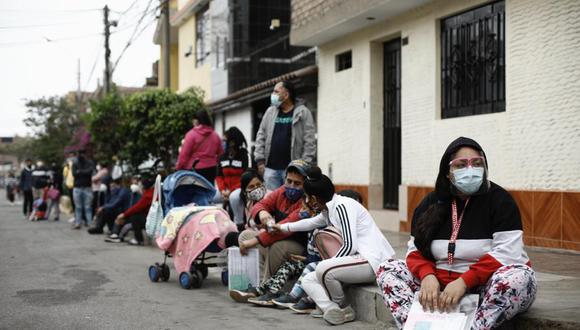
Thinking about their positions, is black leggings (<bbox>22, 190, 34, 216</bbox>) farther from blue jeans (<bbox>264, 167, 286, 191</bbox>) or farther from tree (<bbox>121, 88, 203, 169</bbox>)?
blue jeans (<bbox>264, 167, 286, 191</bbox>)

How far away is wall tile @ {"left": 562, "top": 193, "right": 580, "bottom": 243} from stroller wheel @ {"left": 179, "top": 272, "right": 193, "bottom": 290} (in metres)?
4.80

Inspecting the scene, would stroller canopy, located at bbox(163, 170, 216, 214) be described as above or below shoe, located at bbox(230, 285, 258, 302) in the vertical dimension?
above

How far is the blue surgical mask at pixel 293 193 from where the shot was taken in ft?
27.0

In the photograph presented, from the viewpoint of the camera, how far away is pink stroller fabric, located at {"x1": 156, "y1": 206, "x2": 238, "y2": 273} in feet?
29.7

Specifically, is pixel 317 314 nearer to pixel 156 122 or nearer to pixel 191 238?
pixel 191 238

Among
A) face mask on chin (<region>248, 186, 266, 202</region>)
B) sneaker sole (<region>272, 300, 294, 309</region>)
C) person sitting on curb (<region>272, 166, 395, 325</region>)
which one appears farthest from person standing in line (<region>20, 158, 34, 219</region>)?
person sitting on curb (<region>272, 166, 395, 325</region>)

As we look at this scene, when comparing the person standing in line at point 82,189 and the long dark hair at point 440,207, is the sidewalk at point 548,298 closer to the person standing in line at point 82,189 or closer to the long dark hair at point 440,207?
the long dark hair at point 440,207

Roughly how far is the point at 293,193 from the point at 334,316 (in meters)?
1.71

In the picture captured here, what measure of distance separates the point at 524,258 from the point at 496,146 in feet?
21.2

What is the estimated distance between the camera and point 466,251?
18.0 feet

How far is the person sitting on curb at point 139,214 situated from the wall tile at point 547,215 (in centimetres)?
676

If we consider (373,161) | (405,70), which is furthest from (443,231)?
(373,161)

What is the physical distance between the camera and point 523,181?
36.1 ft

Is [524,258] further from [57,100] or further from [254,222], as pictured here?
[57,100]
